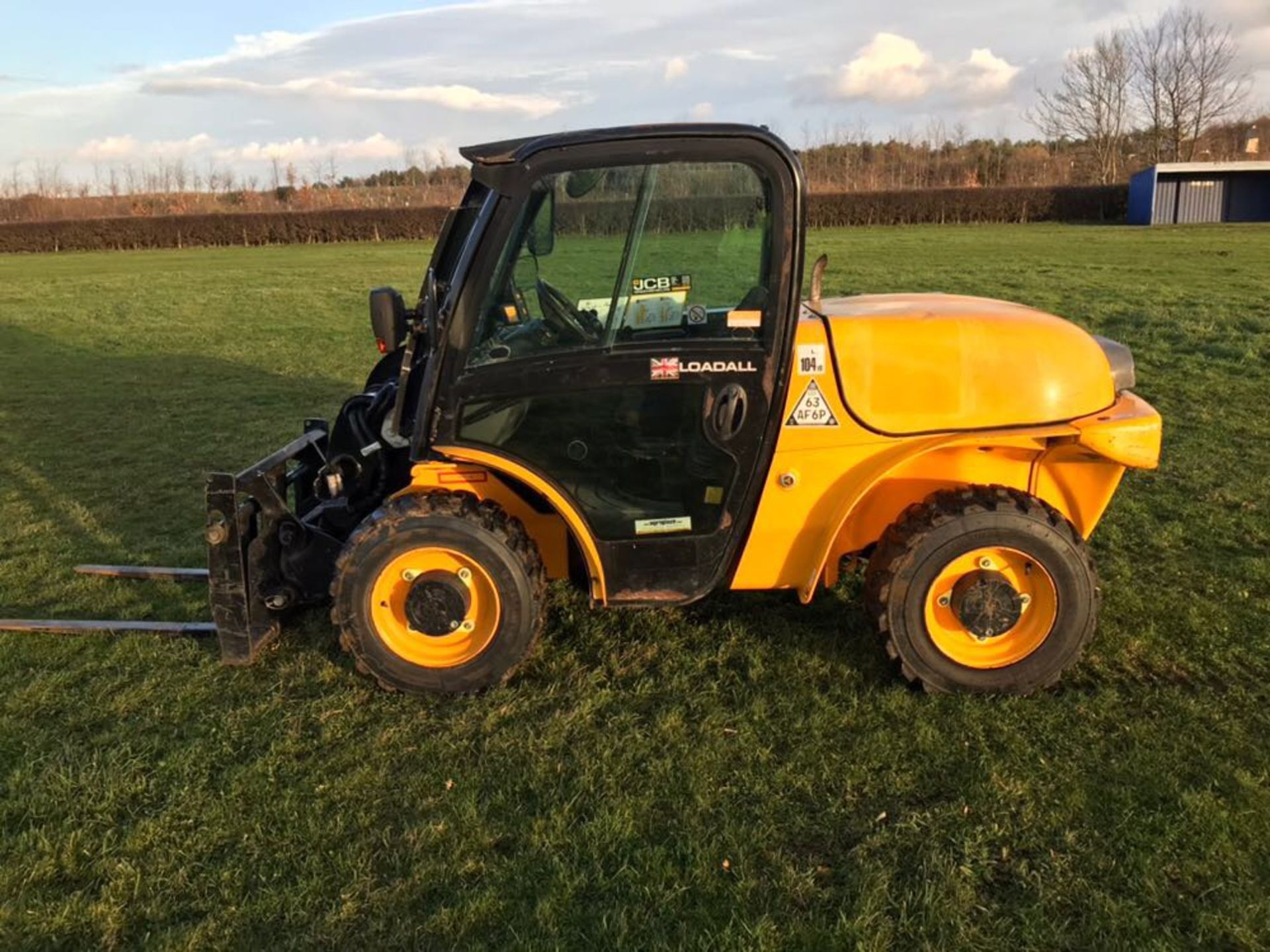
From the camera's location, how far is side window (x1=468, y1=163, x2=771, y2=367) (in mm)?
3557

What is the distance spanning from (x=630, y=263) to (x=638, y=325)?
240mm

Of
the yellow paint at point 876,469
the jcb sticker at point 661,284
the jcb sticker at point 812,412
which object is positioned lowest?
the yellow paint at point 876,469

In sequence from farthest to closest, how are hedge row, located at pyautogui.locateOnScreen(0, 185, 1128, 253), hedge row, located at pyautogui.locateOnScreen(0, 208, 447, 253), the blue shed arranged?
hedge row, located at pyautogui.locateOnScreen(0, 208, 447, 253)
hedge row, located at pyautogui.locateOnScreen(0, 185, 1128, 253)
the blue shed

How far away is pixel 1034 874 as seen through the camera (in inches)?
113

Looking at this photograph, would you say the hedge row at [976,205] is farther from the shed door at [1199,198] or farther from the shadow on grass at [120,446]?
the shadow on grass at [120,446]

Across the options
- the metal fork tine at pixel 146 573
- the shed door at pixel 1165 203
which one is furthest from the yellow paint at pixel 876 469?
the shed door at pixel 1165 203

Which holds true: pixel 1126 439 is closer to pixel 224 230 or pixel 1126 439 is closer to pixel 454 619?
pixel 454 619

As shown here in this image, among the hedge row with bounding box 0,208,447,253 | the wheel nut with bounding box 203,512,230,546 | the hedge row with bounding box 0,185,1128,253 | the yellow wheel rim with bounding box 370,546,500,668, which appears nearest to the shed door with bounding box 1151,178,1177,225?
the hedge row with bounding box 0,185,1128,253

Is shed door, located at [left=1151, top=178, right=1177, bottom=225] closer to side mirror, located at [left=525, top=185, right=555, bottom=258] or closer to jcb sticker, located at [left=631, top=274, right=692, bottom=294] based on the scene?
jcb sticker, located at [left=631, top=274, right=692, bottom=294]

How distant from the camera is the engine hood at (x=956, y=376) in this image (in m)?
3.69

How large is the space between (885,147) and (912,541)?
207 ft

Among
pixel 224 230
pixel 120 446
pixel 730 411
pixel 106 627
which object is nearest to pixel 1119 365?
pixel 730 411

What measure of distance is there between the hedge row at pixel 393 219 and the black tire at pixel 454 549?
42348 mm

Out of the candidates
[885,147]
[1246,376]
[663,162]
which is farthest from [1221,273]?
[885,147]
